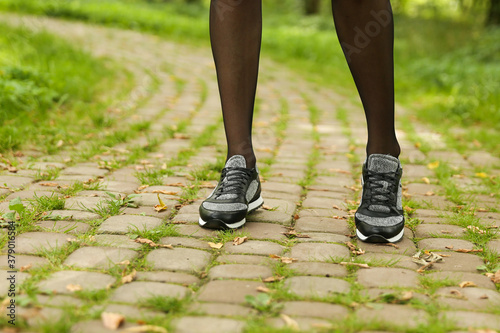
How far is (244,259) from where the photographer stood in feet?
6.05

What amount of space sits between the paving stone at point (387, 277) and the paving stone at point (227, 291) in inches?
12.6

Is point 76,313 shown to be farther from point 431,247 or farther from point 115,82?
point 115,82

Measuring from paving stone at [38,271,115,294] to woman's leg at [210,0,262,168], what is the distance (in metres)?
0.75

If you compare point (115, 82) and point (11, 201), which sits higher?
point (11, 201)

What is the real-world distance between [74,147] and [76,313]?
2096mm

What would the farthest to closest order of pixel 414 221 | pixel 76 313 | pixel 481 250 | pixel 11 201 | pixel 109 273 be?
1. pixel 414 221
2. pixel 11 201
3. pixel 481 250
4. pixel 109 273
5. pixel 76 313

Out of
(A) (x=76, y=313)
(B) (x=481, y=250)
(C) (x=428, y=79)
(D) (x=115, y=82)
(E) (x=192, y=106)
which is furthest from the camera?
(C) (x=428, y=79)

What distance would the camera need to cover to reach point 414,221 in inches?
90.9

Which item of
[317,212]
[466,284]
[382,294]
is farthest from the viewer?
[317,212]

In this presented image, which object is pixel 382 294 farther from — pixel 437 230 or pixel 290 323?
pixel 437 230

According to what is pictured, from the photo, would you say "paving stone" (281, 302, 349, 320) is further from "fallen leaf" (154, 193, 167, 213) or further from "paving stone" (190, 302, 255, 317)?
"fallen leaf" (154, 193, 167, 213)

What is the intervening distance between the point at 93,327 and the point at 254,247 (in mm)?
714

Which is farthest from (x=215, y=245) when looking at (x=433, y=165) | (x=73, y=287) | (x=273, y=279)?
(x=433, y=165)

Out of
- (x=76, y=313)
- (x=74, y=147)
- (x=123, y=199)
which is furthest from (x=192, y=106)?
(x=76, y=313)
